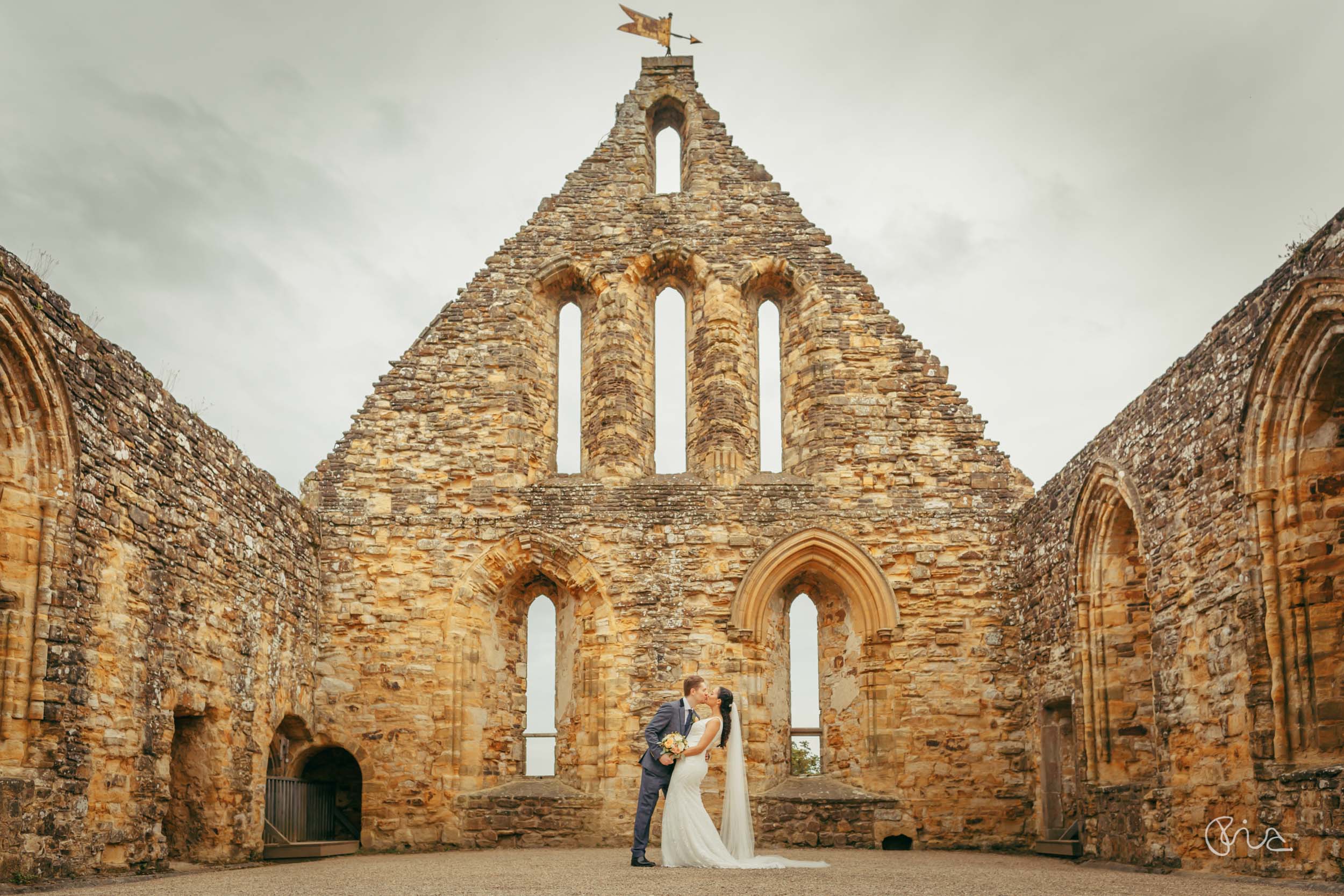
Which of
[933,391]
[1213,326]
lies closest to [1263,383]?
[1213,326]

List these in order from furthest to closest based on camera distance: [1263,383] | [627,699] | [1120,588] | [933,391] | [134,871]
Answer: [933,391]
[627,699]
[1120,588]
[134,871]
[1263,383]

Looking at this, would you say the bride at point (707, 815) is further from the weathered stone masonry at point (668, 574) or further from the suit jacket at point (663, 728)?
the weathered stone masonry at point (668, 574)

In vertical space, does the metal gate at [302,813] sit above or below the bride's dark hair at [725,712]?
below

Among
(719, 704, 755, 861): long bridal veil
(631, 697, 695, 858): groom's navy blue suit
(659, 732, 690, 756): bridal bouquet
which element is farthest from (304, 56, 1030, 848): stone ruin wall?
(659, 732, 690, 756): bridal bouquet

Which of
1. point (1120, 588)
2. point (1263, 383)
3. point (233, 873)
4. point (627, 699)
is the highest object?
point (1263, 383)

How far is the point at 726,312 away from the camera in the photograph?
1580cm

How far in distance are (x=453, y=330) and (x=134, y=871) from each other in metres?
7.37

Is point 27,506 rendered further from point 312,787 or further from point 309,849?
point 312,787

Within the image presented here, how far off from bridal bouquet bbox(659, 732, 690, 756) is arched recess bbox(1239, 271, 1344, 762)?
397 centimetres

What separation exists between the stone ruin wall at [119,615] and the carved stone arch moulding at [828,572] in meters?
4.77

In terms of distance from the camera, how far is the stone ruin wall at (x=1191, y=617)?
8742mm

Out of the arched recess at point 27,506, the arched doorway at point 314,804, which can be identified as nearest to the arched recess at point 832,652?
the arched doorway at point 314,804

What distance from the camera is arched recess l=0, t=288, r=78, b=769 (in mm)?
8711

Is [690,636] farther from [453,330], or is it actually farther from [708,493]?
[453,330]
